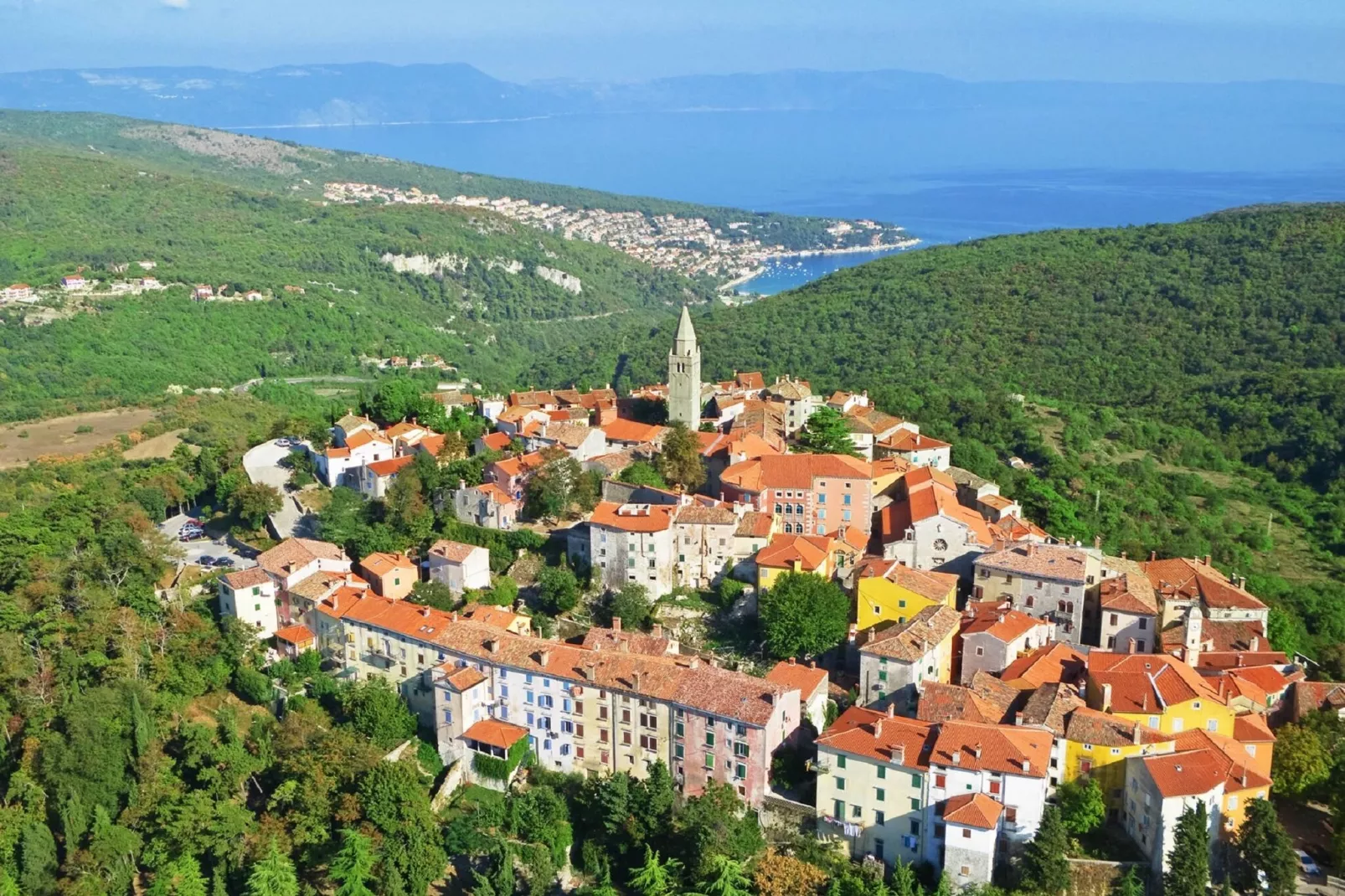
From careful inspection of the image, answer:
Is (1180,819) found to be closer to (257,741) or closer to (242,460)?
(257,741)

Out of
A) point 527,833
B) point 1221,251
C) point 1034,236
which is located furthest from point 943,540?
point 1034,236

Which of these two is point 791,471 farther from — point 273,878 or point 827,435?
point 273,878

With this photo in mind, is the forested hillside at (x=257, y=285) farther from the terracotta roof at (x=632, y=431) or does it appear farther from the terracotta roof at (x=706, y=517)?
the terracotta roof at (x=706, y=517)

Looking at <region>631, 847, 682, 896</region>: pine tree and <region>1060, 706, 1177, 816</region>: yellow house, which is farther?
<region>1060, 706, 1177, 816</region>: yellow house

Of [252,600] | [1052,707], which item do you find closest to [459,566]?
[252,600]

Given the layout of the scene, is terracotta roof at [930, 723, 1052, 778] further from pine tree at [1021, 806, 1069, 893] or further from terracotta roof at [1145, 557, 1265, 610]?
terracotta roof at [1145, 557, 1265, 610]

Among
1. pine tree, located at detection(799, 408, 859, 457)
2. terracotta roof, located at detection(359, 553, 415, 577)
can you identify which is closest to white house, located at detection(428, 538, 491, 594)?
terracotta roof, located at detection(359, 553, 415, 577)
